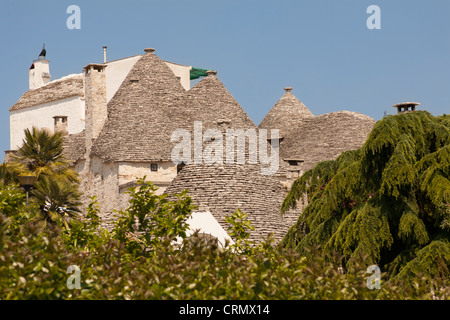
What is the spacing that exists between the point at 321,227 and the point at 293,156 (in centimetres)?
2277

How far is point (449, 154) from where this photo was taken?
2647 cm

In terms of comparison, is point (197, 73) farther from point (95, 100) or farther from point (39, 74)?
point (95, 100)

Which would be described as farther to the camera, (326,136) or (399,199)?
(326,136)

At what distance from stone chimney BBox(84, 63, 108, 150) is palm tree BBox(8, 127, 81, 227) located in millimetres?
7181

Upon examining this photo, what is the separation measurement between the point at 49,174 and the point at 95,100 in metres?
9.89

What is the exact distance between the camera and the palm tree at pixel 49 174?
38.5 m

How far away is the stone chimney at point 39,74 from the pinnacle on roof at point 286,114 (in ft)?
73.3

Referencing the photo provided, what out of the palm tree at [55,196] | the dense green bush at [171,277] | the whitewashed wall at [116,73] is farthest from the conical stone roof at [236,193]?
the whitewashed wall at [116,73]

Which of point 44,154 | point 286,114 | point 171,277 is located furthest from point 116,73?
point 171,277

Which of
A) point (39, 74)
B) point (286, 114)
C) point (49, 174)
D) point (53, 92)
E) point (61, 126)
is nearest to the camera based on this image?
point (49, 174)

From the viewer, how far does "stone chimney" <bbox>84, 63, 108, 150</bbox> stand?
5119cm

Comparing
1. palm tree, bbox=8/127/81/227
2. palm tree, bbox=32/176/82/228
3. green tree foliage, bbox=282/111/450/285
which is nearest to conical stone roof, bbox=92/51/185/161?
palm tree, bbox=8/127/81/227

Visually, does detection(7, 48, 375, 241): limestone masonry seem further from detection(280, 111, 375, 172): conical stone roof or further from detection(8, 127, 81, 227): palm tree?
detection(8, 127, 81, 227): palm tree

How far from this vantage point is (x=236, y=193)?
38438mm
